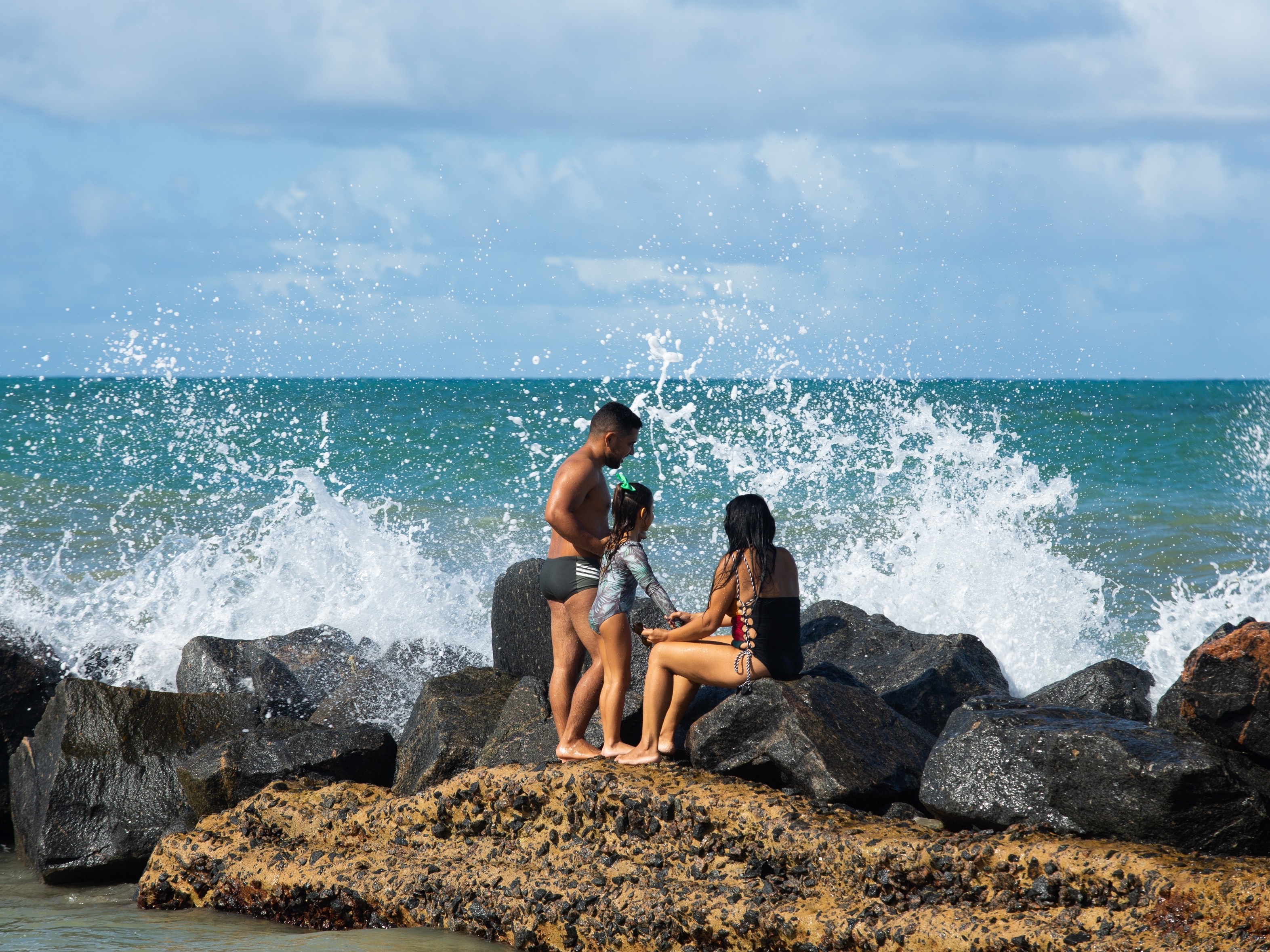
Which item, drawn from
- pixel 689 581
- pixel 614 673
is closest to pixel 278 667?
pixel 614 673

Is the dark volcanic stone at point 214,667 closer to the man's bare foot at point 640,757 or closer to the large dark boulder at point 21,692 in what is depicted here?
the large dark boulder at point 21,692

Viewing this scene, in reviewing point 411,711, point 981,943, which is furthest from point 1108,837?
point 411,711

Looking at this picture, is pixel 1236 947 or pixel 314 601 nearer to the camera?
pixel 1236 947

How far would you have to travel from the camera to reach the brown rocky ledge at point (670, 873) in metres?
3.92

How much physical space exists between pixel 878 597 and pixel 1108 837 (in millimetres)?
6834

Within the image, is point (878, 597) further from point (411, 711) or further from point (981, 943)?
point (981, 943)

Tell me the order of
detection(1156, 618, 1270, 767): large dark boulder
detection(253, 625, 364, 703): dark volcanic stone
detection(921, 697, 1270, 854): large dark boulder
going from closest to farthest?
detection(921, 697, 1270, 854): large dark boulder
detection(1156, 618, 1270, 767): large dark boulder
detection(253, 625, 364, 703): dark volcanic stone

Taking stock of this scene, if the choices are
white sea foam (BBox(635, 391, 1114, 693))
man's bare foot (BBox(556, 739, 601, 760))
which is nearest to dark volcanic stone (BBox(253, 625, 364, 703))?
man's bare foot (BBox(556, 739, 601, 760))

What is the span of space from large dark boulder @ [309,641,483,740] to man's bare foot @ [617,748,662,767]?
179 centimetres

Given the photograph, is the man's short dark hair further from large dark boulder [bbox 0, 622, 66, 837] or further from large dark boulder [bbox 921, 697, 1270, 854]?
large dark boulder [bbox 0, 622, 66, 837]

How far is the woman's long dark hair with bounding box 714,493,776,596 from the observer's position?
5332 mm

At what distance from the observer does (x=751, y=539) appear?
17.6 ft

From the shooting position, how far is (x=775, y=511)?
15.7 metres

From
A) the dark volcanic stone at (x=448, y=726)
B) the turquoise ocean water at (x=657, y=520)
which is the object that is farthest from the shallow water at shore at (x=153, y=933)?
the dark volcanic stone at (x=448, y=726)
